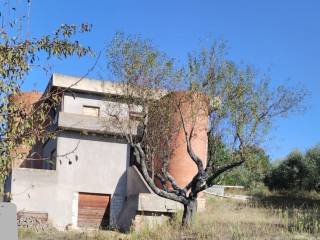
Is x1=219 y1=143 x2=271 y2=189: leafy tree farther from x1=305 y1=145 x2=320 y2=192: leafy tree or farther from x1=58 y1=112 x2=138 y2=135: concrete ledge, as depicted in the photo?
x1=58 y1=112 x2=138 y2=135: concrete ledge

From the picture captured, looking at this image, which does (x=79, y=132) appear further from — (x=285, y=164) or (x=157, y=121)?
(x=285, y=164)

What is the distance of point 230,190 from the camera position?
41.6 meters

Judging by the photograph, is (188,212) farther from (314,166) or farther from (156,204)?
(314,166)

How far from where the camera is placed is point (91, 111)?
32.3 metres

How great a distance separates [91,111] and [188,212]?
41.4 feet

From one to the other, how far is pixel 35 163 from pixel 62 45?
31.0 metres

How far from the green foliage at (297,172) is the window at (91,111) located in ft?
60.1

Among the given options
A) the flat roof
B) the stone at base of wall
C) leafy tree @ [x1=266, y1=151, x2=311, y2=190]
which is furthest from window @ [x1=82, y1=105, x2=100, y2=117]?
leafy tree @ [x1=266, y1=151, x2=311, y2=190]

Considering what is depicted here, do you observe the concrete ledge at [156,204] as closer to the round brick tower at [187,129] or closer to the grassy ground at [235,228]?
the grassy ground at [235,228]

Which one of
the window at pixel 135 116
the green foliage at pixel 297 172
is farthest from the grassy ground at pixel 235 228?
the green foliage at pixel 297 172

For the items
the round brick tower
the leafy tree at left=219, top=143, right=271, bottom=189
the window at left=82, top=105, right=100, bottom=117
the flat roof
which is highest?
the flat roof

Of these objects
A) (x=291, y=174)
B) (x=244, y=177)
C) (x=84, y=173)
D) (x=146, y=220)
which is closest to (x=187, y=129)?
(x=146, y=220)

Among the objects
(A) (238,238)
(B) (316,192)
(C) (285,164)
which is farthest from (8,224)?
(C) (285,164)

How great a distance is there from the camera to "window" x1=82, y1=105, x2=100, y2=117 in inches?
1264
